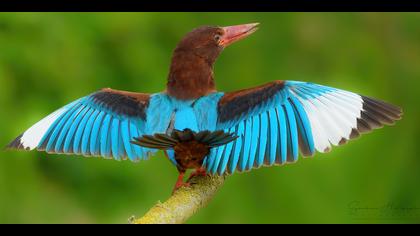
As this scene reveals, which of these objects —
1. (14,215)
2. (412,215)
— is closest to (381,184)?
(412,215)

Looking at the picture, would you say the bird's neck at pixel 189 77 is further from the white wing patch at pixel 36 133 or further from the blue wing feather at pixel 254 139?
the white wing patch at pixel 36 133

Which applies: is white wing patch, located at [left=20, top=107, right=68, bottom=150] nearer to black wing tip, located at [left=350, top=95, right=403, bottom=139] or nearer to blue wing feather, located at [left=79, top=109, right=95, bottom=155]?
blue wing feather, located at [left=79, top=109, right=95, bottom=155]

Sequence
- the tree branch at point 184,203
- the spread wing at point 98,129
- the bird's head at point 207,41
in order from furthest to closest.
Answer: the bird's head at point 207,41
the spread wing at point 98,129
the tree branch at point 184,203

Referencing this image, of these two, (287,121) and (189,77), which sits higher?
(189,77)

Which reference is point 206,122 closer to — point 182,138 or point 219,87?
point 182,138

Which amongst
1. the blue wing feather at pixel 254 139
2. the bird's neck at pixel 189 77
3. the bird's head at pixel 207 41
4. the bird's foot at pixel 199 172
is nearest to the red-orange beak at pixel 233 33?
the bird's head at pixel 207 41

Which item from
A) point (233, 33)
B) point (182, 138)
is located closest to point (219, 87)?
point (233, 33)

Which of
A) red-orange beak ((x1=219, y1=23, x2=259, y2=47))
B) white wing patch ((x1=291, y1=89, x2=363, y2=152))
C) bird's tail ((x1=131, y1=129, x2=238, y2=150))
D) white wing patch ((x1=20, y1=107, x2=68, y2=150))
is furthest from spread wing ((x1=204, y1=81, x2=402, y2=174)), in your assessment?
white wing patch ((x1=20, y1=107, x2=68, y2=150))
